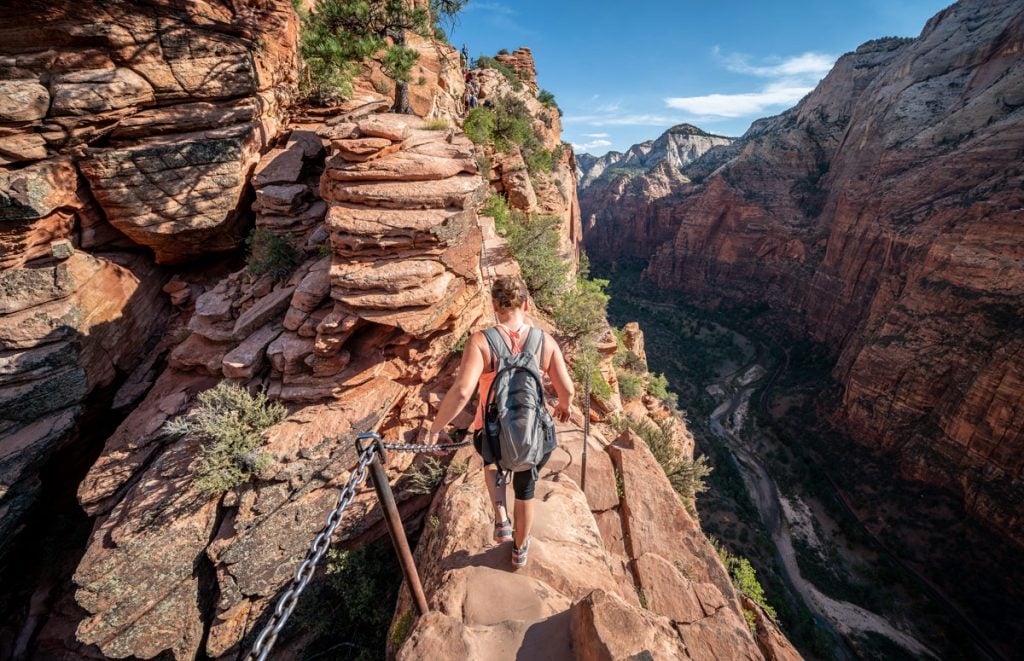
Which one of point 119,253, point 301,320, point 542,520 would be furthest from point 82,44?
point 542,520

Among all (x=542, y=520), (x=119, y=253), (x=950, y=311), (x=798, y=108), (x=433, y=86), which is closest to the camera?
(x=542, y=520)

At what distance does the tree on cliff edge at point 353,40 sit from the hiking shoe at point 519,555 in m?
10.2

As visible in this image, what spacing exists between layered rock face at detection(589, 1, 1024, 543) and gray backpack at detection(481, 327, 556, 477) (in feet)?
98.6

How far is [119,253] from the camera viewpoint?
8.20 m

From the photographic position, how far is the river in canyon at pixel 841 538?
16.5m

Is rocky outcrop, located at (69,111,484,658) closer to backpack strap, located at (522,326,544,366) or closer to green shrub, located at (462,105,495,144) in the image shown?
backpack strap, located at (522,326,544,366)

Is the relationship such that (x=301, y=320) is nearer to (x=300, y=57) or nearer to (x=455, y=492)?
(x=455, y=492)

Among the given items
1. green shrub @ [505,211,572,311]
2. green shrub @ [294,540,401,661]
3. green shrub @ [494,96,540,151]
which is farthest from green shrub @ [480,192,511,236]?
green shrub @ [294,540,401,661]

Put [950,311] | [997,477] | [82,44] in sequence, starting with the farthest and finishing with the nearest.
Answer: [950,311] → [997,477] → [82,44]

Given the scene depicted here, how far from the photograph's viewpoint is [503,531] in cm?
389

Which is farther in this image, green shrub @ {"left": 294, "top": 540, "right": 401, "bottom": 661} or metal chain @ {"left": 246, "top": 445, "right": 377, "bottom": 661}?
green shrub @ {"left": 294, "top": 540, "right": 401, "bottom": 661}

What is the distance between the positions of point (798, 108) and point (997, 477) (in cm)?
6883

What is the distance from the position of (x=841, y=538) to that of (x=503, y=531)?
29.4 meters

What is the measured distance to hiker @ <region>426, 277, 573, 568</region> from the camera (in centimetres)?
313
